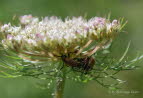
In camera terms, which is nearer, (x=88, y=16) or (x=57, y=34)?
(x=57, y=34)

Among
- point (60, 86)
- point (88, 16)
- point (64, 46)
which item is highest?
point (88, 16)

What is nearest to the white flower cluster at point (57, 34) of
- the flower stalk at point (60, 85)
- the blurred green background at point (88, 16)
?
the flower stalk at point (60, 85)

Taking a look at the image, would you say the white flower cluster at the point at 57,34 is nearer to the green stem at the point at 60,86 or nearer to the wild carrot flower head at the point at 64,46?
the wild carrot flower head at the point at 64,46

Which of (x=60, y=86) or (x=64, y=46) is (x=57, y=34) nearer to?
(x=64, y=46)

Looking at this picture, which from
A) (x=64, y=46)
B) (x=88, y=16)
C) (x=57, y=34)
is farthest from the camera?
(x=88, y=16)

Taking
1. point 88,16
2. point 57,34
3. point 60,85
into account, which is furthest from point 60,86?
point 88,16
